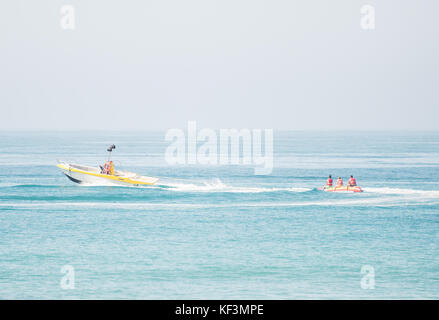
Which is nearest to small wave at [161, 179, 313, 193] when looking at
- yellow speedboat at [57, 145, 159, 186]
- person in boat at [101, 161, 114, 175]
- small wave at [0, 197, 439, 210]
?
yellow speedboat at [57, 145, 159, 186]

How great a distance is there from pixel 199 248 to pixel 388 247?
1197 centimetres

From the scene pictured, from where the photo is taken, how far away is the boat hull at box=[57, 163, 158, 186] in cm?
7131

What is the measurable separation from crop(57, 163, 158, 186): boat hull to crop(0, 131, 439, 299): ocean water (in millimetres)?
754

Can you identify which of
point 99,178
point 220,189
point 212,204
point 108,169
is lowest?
point 212,204

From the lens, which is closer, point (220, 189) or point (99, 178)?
point (99, 178)

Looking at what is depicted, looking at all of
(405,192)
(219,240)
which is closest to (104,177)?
(219,240)

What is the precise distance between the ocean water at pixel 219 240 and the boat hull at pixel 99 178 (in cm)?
75

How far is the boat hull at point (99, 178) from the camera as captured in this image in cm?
7131

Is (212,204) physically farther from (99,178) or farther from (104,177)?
(99,178)

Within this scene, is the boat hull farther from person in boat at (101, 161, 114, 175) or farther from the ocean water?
the ocean water

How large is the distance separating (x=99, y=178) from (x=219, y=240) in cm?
2813

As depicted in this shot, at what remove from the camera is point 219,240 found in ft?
152
